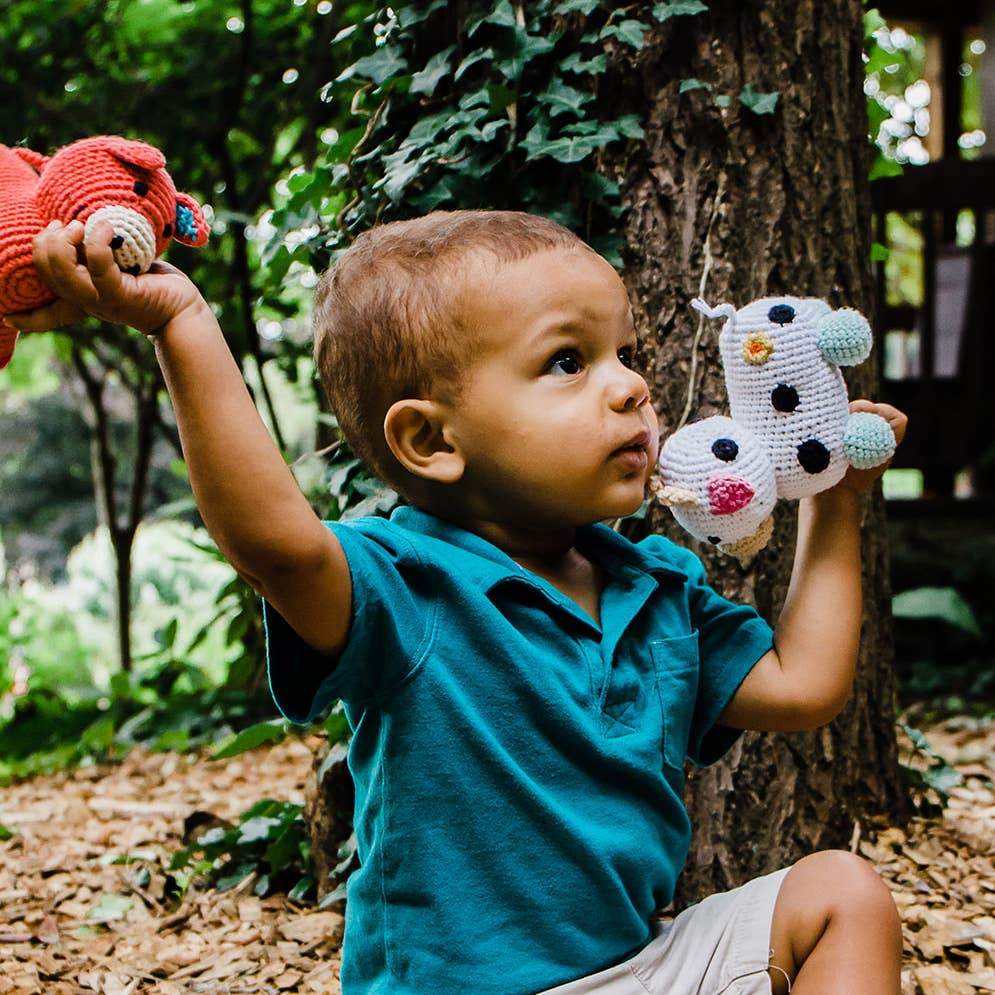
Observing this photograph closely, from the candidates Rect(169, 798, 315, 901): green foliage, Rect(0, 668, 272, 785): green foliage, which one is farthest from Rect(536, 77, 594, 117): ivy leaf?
Rect(0, 668, 272, 785): green foliage

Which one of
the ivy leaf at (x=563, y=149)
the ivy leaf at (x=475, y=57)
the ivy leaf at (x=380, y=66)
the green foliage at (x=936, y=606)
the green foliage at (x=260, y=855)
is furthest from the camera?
the green foliage at (x=936, y=606)

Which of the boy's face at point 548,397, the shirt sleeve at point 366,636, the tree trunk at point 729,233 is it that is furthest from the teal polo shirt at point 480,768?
the tree trunk at point 729,233

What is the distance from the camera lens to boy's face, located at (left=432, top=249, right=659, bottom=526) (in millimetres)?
1343

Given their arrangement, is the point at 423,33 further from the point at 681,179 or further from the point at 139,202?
the point at 139,202

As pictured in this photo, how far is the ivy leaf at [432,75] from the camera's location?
2217 mm

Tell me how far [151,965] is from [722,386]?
147 cm

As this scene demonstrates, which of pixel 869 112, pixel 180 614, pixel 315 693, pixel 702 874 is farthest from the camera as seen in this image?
pixel 180 614

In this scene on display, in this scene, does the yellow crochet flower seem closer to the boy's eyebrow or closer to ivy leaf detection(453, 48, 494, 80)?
the boy's eyebrow

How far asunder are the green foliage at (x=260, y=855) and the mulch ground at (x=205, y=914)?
40 mm

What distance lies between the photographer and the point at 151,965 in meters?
2.16

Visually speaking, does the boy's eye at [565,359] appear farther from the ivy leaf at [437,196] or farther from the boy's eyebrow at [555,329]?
the ivy leaf at [437,196]

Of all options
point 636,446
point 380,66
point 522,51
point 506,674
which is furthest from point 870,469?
point 380,66

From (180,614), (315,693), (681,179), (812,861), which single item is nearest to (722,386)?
(681,179)

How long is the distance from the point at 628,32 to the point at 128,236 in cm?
123
